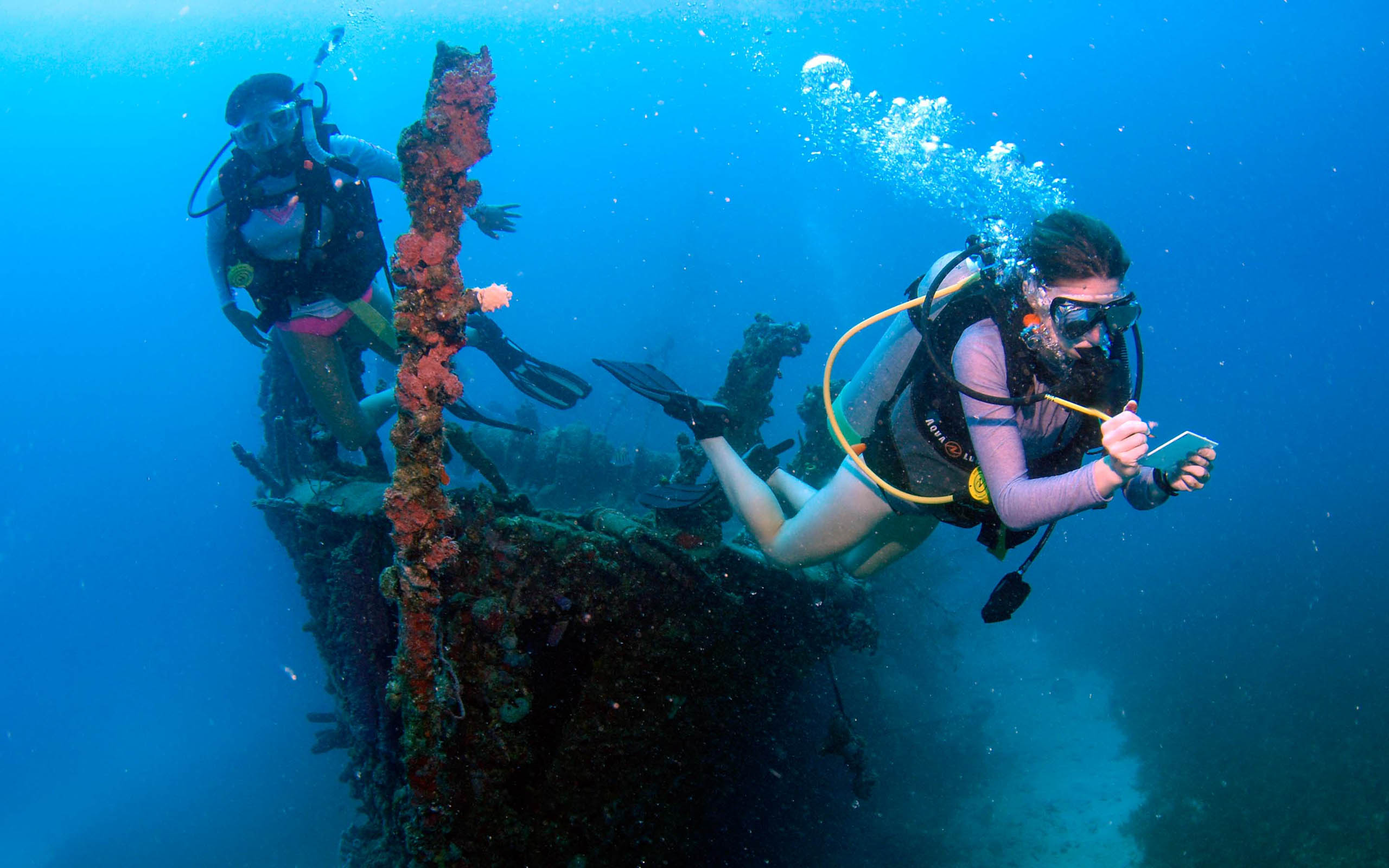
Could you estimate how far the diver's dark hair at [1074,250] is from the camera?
89.7 inches

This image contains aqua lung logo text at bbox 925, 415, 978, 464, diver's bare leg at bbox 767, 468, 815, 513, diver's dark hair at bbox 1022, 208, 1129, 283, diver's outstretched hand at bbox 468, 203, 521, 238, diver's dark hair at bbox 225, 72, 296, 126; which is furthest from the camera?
diver's outstretched hand at bbox 468, 203, 521, 238

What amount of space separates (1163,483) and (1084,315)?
2.34ft

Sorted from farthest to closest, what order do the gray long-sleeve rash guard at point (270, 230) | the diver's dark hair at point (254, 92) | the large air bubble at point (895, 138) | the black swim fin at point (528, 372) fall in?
the large air bubble at point (895, 138)
the black swim fin at point (528, 372)
the gray long-sleeve rash guard at point (270, 230)
the diver's dark hair at point (254, 92)

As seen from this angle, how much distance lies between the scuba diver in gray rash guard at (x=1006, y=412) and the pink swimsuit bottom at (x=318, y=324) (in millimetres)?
2269

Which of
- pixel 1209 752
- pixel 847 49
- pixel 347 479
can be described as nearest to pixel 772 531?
pixel 347 479

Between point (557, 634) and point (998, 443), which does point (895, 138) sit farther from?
point (557, 634)

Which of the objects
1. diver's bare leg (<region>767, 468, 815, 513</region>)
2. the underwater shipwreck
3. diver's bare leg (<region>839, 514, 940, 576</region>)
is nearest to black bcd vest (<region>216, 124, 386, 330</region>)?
the underwater shipwreck

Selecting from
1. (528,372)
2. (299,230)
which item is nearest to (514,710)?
(528,372)

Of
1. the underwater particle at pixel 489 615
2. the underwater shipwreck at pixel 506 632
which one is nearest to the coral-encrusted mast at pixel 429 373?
the underwater shipwreck at pixel 506 632

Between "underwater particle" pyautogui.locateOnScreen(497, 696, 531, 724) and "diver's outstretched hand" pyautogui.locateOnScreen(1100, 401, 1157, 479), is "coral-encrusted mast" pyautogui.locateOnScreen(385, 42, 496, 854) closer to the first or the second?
"underwater particle" pyautogui.locateOnScreen(497, 696, 531, 724)

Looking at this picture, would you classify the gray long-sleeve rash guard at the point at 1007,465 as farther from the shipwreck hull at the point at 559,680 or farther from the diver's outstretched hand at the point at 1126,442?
the shipwreck hull at the point at 559,680

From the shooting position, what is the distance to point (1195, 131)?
101812 millimetres

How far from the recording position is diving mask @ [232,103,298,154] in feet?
12.6

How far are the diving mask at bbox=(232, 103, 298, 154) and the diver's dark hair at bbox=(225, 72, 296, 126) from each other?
0.18 ft
